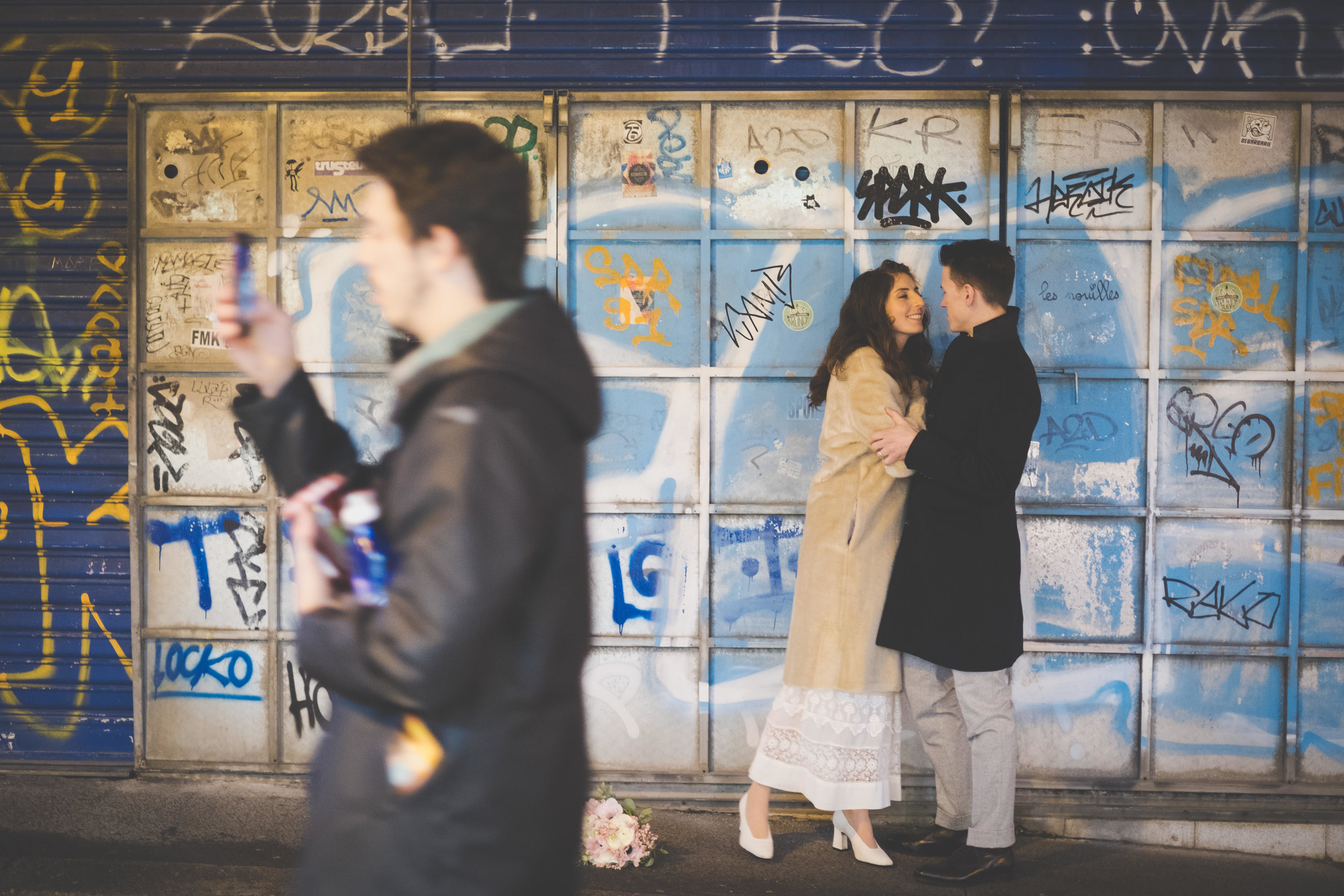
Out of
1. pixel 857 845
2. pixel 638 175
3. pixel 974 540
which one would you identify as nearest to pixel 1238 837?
pixel 857 845

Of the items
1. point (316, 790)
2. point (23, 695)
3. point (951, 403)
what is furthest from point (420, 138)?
point (23, 695)

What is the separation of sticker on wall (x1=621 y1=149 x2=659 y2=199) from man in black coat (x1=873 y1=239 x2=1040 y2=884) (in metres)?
1.34

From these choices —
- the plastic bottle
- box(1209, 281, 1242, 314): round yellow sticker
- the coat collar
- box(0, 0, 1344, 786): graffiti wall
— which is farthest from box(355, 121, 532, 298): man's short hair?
box(1209, 281, 1242, 314): round yellow sticker

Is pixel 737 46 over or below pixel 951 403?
over

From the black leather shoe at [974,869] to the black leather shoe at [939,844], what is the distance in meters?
0.17

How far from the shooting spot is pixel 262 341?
166 centimetres

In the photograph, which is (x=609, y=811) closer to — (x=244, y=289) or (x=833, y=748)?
(x=833, y=748)

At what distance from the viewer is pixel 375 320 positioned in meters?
4.48

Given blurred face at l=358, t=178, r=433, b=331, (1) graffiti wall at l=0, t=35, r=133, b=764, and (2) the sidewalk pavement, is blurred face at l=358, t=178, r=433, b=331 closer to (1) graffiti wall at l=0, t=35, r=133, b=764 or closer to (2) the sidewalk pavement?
(2) the sidewalk pavement

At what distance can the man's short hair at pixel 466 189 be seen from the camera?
1.49m

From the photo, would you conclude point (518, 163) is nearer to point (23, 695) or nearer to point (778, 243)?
point (778, 243)

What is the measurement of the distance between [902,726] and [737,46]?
310 cm

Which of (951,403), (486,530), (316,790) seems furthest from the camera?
(951,403)

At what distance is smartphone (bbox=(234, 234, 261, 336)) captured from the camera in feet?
5.32
